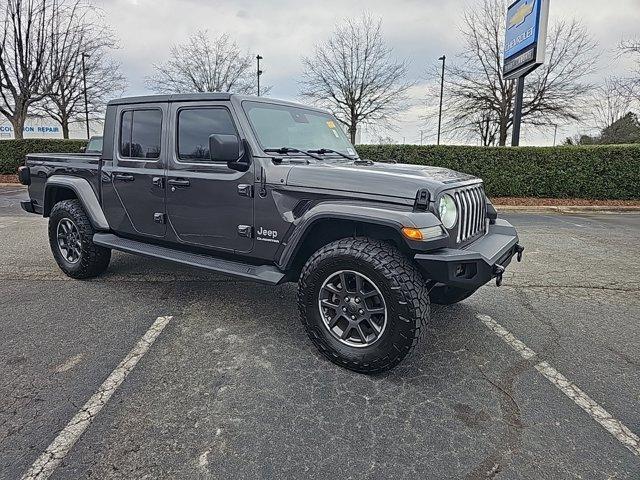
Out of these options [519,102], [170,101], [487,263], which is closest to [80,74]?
[519,102]

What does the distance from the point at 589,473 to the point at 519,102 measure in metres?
12.8

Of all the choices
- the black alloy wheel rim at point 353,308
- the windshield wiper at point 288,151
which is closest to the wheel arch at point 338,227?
the black alloy wheel rim at point 353,308

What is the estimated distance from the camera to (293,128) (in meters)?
3.82

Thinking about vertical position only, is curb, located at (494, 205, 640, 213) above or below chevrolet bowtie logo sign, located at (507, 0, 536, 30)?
below

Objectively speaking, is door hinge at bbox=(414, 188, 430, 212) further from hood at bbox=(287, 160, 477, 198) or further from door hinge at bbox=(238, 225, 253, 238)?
door hinge at bbox=(238, 225, 253, 238)

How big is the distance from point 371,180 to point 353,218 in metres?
0.29

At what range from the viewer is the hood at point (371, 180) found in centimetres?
281

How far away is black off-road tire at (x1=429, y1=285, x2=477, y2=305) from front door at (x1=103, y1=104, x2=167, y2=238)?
8.15ft

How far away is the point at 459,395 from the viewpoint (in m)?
2.66

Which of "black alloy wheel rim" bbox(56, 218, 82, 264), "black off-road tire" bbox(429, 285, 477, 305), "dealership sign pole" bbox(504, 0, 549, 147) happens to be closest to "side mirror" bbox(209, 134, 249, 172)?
"black off-road tire" bbox(429, 285, 477, 305)

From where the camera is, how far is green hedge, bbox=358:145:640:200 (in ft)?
39.5

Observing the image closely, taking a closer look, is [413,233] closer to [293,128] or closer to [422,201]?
[422,201]

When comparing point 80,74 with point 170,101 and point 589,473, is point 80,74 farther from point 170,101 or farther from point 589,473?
point 589,473

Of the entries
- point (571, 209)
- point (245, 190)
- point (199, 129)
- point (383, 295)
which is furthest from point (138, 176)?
point (571, 209)
